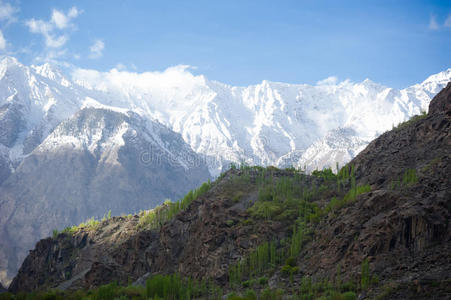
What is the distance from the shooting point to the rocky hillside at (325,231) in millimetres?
44312

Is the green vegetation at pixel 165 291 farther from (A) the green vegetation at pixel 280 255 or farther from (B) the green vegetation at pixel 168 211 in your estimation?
(B) the green vegetation at pixel 168 211

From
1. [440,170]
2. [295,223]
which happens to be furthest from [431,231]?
[295,223]

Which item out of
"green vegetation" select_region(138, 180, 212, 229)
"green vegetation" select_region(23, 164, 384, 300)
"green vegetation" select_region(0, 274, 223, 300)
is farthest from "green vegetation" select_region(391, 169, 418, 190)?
"green vegetation" select_region(138, 180, 212, 229)

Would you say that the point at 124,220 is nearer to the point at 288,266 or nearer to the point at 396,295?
the point at 288,266

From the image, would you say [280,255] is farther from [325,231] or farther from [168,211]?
[168,211]

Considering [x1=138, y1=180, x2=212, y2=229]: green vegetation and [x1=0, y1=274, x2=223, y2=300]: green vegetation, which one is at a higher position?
[x1=138, y1=180, x2=212, y2=229]: green vegetation

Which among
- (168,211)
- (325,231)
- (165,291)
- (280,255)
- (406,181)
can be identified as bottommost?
(165,291)

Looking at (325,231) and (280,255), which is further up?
(325,231)

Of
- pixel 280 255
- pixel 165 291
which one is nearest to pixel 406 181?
pixel 280 255

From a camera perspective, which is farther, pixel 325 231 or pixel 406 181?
pixel 406 181

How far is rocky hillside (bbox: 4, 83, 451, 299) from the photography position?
1745 inches

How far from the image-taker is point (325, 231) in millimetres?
58625

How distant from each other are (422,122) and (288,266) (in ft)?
112

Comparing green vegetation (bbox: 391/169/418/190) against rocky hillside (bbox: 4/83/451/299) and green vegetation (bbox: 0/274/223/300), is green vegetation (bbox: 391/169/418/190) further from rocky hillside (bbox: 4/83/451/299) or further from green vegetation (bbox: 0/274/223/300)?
green vegetation (bbox: 0/274/223/300)
